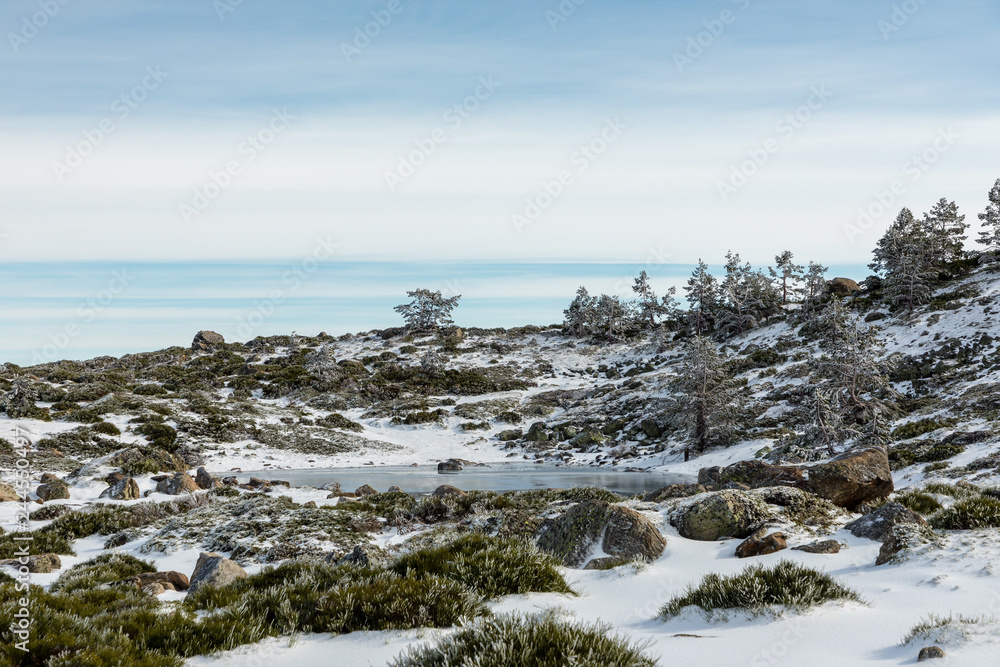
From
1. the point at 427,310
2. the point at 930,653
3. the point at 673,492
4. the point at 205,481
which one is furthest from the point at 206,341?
the point at 930,653

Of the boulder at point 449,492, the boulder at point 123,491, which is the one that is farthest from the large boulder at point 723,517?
the boulder at point 123,491

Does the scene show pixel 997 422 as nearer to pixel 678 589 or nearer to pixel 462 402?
pixel 678 589

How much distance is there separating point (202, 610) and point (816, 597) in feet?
24.3

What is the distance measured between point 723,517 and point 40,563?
45.3 ft

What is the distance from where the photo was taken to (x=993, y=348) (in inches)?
1553

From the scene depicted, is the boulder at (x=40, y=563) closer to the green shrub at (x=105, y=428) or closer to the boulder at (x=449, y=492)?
the boulder at (x=449, y=492)

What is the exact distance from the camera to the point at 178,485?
891 inches

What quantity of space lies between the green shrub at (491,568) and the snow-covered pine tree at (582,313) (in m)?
83.2

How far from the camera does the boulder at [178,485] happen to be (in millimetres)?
22359

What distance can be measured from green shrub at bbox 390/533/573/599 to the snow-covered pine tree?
83.2 metres

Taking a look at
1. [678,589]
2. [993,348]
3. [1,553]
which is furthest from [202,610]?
[993,348]

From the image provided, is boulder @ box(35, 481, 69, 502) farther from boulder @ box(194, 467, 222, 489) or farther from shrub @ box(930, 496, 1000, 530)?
shrub @ box(930, 496, 1000, 530)

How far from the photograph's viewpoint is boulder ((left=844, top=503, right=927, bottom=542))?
1008cm

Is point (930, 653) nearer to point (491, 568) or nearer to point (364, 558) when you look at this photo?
point (491, 568)
